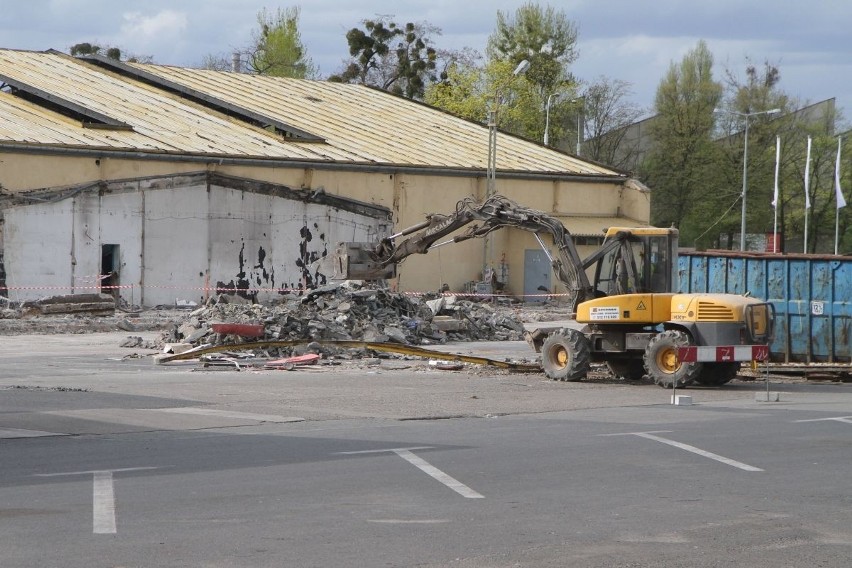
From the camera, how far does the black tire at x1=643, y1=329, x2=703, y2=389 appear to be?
22328 millimetres

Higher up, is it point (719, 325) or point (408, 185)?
point (408, 185)

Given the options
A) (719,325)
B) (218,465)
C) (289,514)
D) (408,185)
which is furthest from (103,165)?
(289,514)

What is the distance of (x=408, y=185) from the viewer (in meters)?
51.1

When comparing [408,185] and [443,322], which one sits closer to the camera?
[443,322]

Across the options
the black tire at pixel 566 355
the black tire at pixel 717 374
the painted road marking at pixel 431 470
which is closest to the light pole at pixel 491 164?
the black tire at pixel 566 355

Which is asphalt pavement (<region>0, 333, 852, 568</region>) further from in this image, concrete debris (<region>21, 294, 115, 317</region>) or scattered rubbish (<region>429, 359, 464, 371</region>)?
concrete debris (<region>21, 294, 115, 317</region>)

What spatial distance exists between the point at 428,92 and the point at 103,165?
155ft

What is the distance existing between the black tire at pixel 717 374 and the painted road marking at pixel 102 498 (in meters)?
13.2

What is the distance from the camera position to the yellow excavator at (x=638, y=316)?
2236cm

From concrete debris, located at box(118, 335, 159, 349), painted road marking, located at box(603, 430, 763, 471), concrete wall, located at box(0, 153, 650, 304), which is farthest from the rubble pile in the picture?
painted road marking, located at box(603, 430, 763, 471)

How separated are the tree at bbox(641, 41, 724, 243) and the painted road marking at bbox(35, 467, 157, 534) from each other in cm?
7165

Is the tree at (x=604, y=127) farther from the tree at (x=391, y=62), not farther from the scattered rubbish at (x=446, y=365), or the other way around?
the scattered rubbish at (x=446, y=365)

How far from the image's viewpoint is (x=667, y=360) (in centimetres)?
2270

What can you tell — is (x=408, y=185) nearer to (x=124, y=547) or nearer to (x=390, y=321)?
(x=390, y=321)
